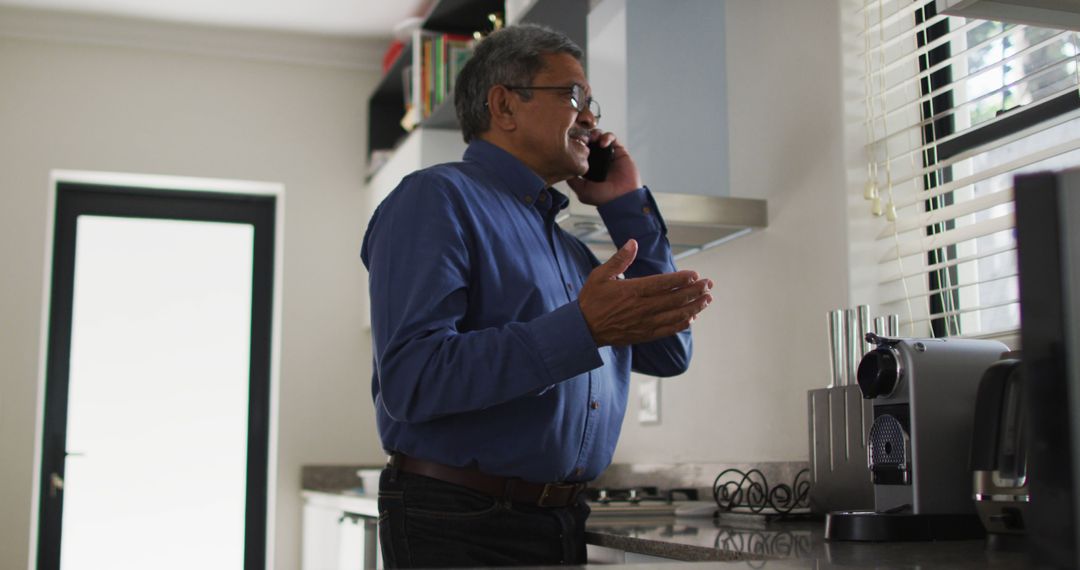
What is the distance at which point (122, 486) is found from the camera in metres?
4.39

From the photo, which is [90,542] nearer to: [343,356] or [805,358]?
[343,356]

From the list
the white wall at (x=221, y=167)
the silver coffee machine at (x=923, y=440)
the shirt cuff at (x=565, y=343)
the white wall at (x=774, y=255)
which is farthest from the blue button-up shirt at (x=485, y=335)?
the white wall at (x=221, y=167)

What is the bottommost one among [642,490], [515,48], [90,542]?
[90,542]

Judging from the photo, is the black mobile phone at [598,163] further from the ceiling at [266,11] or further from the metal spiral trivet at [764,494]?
the ceiling at [266,11]

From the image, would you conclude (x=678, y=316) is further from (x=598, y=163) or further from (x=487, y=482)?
(x=598, y=163)

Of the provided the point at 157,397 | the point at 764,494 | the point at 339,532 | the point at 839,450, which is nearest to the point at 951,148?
the point at 839,450

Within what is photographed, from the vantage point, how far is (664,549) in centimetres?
157

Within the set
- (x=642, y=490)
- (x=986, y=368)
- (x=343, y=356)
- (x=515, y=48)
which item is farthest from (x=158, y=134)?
(x=986, y=368)

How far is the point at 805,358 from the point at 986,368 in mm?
676

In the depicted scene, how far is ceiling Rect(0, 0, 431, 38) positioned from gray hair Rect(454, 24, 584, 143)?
8.23 feet

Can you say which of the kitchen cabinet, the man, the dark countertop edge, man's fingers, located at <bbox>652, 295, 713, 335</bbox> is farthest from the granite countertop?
the kitchen cabinet

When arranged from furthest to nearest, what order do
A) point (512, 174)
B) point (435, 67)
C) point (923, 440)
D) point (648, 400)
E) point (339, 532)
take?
point (435, 67), point (339, 532), point (648, 400), point (512, 174), point (923, 440)

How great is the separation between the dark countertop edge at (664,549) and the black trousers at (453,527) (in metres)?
0.16

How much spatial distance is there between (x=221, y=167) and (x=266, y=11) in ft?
2.13
